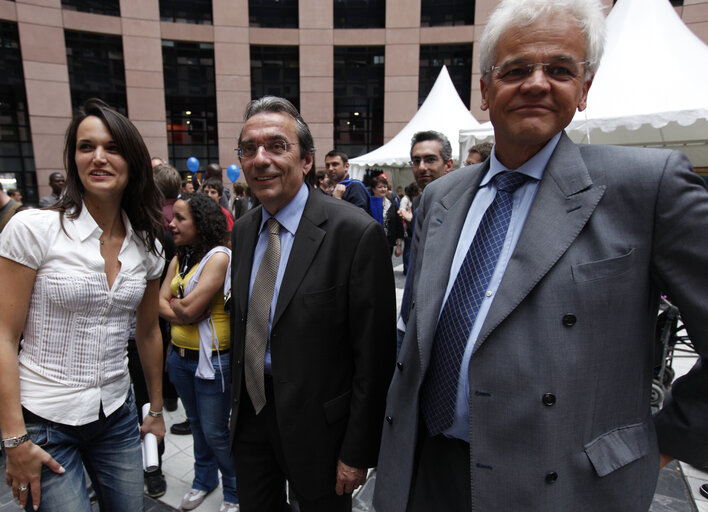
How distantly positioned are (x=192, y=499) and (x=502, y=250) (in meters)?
2.72

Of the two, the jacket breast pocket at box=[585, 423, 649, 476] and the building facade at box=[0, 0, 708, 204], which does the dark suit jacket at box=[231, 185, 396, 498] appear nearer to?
the jacket breast pocket at box=[585, 423, 649, 476]

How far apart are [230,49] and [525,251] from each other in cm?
1954

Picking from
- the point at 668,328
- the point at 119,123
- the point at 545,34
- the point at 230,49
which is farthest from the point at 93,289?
the point at 230,49

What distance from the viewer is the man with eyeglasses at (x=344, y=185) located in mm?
5559

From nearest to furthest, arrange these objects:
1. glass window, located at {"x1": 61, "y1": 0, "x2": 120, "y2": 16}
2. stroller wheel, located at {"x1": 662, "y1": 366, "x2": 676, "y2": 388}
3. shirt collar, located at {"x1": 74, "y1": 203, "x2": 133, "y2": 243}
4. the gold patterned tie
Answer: shirt collar, located at {"x1": 74, "y1": 203, "x2": 133, "y2": 243}
the gold patterned tie
stroller wheel, located at {"x1": 662, "y1": 366, "x2": 676, "y2": 388}
glass window, located at {"x1": 61, "y1": 0, "x2": 120, "y2": 16}

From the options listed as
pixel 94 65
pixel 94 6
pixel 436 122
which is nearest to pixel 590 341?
pixel 436 122

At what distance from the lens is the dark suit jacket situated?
5.33 ft

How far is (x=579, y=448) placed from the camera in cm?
107

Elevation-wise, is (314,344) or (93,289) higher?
(93,289)

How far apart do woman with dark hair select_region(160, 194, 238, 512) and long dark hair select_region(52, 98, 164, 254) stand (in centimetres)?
51

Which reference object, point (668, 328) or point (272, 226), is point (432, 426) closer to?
point (272, 226)

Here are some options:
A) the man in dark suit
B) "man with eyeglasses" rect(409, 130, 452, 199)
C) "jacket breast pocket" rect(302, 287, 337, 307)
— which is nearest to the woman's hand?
the man in dark suit

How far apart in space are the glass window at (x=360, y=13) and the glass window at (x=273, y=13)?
81.5 inches

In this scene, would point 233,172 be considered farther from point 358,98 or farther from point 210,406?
point 210,406
